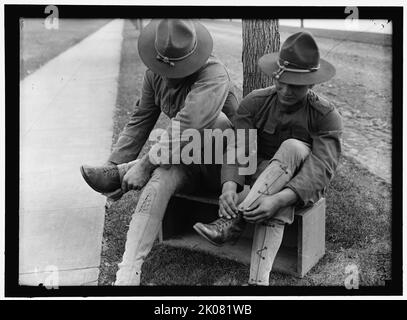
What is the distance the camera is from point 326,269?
12.0ft

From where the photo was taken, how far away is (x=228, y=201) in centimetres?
336

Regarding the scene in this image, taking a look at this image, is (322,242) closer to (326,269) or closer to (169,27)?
(326,269)

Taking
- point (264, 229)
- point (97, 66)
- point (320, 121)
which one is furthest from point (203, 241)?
point (97, 66)

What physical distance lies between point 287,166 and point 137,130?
1285 millimetres

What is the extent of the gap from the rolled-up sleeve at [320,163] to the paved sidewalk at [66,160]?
57.3 inches

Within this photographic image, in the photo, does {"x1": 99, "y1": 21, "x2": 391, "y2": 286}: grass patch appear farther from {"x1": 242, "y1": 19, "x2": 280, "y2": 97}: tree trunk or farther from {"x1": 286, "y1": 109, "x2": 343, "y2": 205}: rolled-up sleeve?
{"x1": 242, "y1": 19, "x2": 280, "y2": 97}: tree trunk

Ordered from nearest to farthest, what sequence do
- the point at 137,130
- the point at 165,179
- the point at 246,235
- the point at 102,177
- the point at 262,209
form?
the point at 262,209
the point at 165,179
the point at 102,177
the point at 246,235
the point at 137,130

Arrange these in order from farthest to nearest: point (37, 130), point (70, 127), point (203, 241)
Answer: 1. point (70, 127)
2. point (37, 130)
3. point (203, 241)

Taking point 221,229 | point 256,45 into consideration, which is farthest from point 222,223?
point 256,45

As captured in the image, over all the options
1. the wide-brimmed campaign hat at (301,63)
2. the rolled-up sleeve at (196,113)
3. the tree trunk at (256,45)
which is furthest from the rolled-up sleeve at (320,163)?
the tree trunk at (256,45)

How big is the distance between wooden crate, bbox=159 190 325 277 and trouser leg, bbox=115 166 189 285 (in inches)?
14.1

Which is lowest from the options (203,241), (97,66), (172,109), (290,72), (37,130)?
(97,66)

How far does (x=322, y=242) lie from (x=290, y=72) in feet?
3.89

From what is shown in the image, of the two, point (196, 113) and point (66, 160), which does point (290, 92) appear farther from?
point (66, 160)
